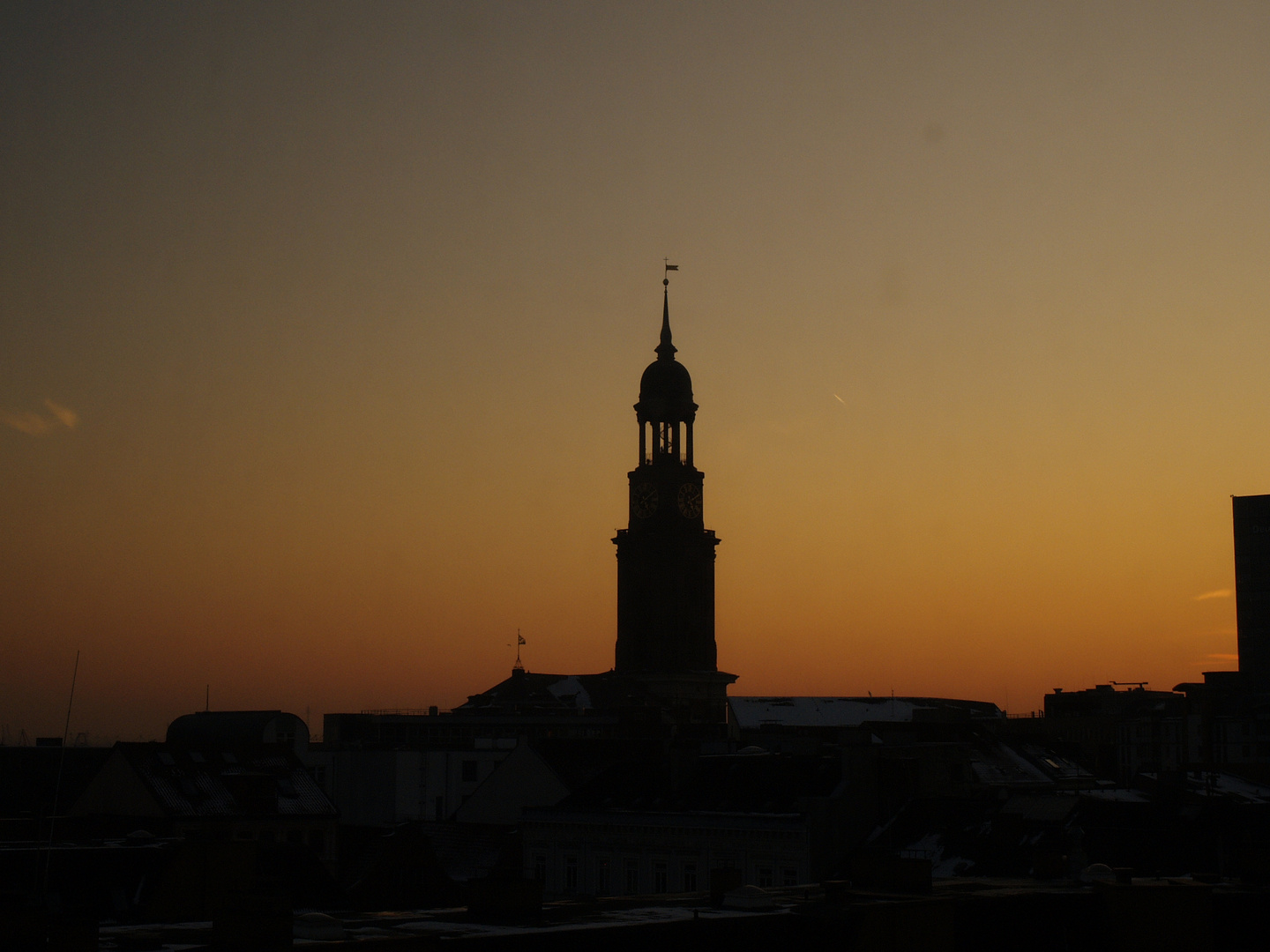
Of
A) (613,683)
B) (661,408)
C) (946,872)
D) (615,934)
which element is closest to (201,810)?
(946,872)

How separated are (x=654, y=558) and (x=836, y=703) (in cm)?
2273

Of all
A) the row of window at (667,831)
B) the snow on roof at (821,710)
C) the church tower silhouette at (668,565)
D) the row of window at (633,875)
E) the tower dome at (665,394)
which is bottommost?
the row of window at (633,875)

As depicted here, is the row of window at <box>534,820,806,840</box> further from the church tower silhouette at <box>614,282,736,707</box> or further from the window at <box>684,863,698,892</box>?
the church tower silhouette at <box>614,282,736,707</box>

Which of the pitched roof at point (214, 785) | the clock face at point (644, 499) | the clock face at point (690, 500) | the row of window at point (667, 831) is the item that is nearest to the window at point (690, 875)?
the row of window at point (667, 831)

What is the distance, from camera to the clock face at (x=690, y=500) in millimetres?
172125

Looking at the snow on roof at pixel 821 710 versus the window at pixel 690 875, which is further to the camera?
the snow on roof at pixel 821 710

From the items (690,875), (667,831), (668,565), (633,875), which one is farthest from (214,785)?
(668,565)

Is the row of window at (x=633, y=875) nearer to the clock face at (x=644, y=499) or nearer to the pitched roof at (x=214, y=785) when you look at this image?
the pitched roof at (x=214, y=785)

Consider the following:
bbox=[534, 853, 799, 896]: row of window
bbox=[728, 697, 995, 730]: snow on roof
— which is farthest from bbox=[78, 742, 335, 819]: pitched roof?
bbox=[728, 697, 995, 730]: snow on roof

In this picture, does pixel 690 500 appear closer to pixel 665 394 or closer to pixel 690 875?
pixel 665 394

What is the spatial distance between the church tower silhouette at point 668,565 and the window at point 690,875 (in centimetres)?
9436

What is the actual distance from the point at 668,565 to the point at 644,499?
7.84 metres

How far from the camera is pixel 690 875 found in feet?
230

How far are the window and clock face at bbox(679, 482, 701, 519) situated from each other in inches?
4030
